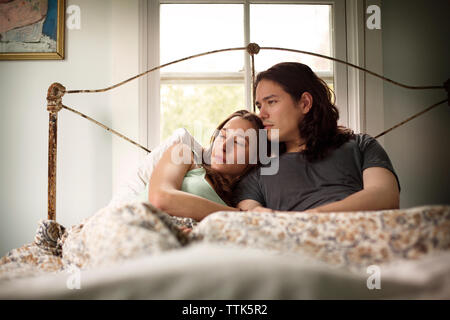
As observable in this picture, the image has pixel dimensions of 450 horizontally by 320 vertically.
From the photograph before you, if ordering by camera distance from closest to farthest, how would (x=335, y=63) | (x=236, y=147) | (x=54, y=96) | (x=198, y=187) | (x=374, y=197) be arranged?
(x=374, y=197) < (x=198, y=187) < (x=236, y=147) < (x=54, y=96) < (x=335, y=63)

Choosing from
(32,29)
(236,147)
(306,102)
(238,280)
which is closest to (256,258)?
(238,280)

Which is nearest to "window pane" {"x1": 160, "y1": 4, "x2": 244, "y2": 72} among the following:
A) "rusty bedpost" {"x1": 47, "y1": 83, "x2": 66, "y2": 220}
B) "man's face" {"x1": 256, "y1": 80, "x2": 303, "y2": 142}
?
"man's face" {"x1": 256, "y1": 80, "x2": 303, "y2": 142}

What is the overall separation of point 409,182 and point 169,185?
3.69 feet

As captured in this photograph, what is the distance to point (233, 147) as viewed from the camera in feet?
4.03

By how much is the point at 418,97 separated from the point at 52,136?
1.58 meters

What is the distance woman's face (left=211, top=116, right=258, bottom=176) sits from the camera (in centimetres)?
123

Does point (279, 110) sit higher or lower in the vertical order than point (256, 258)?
higher

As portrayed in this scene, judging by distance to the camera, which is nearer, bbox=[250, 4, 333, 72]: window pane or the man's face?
the man's face

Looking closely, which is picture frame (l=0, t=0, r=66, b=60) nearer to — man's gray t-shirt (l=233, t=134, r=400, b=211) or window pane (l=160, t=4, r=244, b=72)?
window pane (l=160, t=4, r=244, b=72)

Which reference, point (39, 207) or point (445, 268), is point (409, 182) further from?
point (39, 207)

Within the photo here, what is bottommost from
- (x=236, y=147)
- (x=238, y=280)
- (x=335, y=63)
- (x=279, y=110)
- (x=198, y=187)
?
(x=238, y=280)

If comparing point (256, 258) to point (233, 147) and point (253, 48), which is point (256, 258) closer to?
point (233, 147)

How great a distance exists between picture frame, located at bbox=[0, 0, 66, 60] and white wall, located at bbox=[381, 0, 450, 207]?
4.79ft

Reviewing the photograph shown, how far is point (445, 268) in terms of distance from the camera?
561mm
